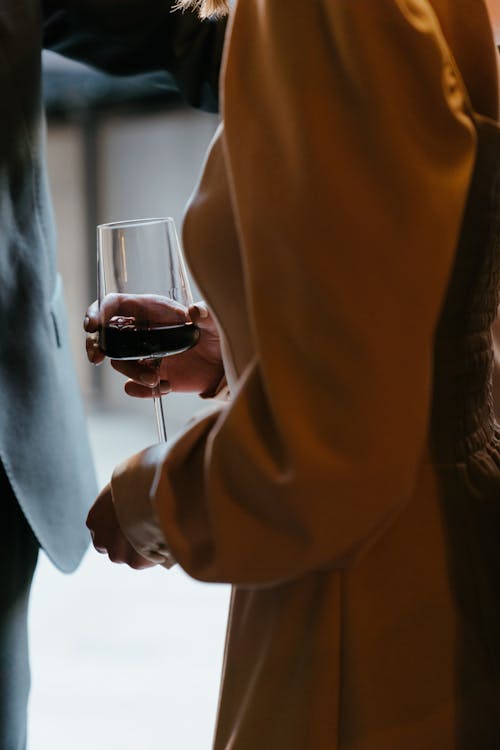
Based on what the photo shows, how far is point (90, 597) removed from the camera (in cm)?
327

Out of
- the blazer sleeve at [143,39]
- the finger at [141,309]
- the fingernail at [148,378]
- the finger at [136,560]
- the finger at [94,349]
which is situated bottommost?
the finger at [136,560]

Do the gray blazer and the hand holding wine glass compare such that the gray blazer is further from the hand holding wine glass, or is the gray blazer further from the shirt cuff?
the shirt cuff

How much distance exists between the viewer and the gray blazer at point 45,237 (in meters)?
1.45

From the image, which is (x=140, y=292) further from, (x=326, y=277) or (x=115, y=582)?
(x=115, y=582)

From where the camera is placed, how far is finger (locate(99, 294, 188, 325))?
93 cm

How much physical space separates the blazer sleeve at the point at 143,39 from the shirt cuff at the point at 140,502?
0.95 metres

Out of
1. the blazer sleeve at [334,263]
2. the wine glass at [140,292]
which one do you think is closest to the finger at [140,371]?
the wine glass at [140,292]

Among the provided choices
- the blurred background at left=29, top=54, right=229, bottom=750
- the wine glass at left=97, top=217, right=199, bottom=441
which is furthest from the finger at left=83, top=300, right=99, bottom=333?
the blurred background at left=29, top=54, right=229, bottom=750

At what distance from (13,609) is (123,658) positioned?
4.36 ft

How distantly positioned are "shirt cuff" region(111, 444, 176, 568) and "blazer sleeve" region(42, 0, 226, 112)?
3.12 ft

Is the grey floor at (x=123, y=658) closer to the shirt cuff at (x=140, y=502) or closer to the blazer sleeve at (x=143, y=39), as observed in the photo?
the blazer sleeve at (x=143, y=39)

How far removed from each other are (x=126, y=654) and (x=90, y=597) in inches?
20.6

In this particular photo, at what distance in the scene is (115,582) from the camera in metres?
3.41

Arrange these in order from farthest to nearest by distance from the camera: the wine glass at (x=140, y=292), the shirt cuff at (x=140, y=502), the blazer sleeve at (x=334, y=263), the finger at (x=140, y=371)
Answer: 1. the finger at (x=140, y=371)
2. the wine glass at (x=140, y=292)
3. the shirt cuff at (x=140, y=502)
4. the blazer sleeve at (x=334, y=263)
